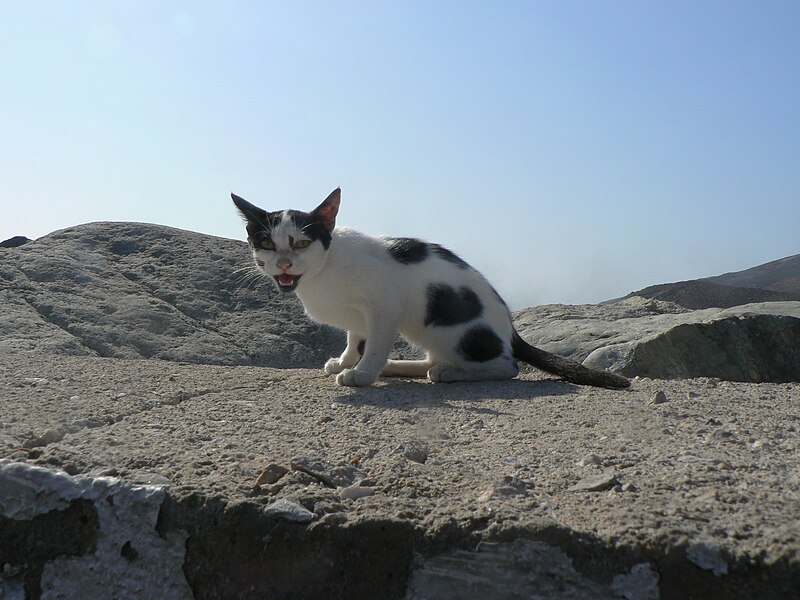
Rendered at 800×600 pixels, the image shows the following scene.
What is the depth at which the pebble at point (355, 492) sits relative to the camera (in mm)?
2070

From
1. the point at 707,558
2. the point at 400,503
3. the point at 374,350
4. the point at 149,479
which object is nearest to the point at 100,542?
the point at 149,479

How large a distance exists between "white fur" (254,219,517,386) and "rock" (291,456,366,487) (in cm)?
165

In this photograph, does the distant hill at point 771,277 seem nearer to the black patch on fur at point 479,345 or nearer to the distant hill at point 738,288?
the distant hill at point 738,288

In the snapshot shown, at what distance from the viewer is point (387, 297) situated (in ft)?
13.8

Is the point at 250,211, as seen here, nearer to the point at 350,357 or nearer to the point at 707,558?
the point at 350,357

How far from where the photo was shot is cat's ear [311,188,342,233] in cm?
429

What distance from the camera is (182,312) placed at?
6105 mm

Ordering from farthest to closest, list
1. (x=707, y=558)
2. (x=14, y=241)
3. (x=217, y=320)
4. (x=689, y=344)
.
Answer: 1. (x=14, y=241)
2. (x=217, y=320)
3. (x=689, y=344)
4. (x=707, y=558)

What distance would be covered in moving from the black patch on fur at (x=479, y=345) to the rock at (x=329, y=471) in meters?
1.97

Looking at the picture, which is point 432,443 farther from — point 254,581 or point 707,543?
point 707,543

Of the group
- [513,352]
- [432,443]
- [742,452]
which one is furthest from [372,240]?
[742,452]

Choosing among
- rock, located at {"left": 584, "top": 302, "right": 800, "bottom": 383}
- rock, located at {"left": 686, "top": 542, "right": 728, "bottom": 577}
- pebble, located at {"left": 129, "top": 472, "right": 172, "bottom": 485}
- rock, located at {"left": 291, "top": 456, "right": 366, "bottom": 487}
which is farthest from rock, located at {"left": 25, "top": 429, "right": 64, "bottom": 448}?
rock, located at {"left": 584, "top": 302, "right": 800, "bottom": 383}

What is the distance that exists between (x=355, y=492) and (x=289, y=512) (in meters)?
0.21

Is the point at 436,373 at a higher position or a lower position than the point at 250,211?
lower
